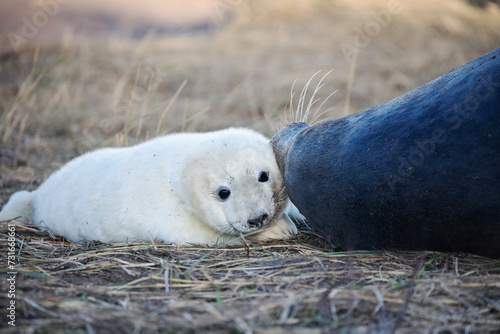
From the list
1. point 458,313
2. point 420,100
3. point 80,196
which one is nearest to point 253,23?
point 80,196

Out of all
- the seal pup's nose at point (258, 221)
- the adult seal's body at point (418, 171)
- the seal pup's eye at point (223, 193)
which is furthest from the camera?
the seal pup's eye at point (223, 193)

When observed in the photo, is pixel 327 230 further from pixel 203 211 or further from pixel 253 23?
pixel 253 23

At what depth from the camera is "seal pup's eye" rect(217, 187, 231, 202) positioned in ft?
9.62

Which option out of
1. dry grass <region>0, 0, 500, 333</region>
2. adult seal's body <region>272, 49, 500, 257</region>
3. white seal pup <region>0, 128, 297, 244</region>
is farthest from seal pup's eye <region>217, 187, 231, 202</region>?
adult seal's body <region>272, 49, 500, 257</region>

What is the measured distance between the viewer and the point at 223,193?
9.68 feet

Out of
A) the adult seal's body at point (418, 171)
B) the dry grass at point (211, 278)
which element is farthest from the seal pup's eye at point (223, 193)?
the adult seal's body at point (418, 171)

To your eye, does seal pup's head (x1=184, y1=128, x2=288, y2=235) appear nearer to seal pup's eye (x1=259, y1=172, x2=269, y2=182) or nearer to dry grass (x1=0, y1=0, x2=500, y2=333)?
seal pup's eye (x1=259, y1=172, x2=269, y2=182)

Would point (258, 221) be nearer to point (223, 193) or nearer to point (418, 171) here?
point (223, 193)

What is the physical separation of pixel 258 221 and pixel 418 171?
962mm

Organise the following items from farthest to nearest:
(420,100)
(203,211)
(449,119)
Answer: (203,211) → (420,100) → (449,119)

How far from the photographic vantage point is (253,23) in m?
10.5

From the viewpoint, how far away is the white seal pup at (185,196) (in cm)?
291

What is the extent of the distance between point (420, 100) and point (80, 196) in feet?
7.02

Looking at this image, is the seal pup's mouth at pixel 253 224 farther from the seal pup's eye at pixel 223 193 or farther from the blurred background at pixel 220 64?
the blurred background at pixel 220 64
